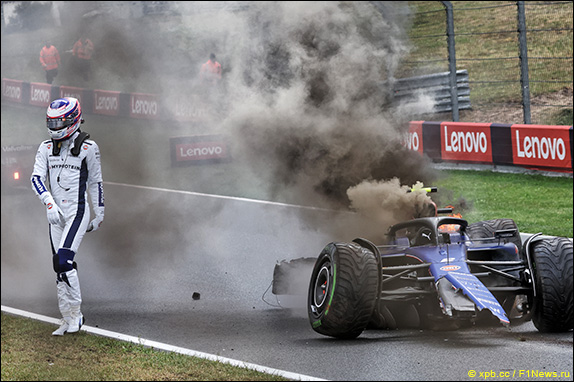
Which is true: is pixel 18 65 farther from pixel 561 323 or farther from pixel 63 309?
pixel 561 323

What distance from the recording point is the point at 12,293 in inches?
439

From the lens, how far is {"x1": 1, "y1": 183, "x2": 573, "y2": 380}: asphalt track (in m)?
7.03

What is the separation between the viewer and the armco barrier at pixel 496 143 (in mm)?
15703

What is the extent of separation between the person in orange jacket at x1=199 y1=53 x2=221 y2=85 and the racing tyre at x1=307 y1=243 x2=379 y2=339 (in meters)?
9.40

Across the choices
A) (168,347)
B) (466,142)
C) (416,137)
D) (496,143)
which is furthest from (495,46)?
(168,347)

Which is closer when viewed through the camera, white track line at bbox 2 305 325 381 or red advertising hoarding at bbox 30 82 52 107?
white track line at bbox 2 305 325 381

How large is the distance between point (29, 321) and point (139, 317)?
1207 mm

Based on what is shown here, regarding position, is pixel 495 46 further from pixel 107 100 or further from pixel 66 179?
pixel 66 179

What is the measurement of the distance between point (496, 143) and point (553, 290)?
372 inches

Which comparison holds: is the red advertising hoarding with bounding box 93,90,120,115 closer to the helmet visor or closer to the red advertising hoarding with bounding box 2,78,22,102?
the red advertising hoarding with bounding box 2,78,22,102

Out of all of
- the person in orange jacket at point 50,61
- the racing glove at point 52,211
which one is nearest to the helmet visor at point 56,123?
the racing glove at point 52,211

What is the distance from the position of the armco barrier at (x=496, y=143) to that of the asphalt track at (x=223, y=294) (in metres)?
4.12

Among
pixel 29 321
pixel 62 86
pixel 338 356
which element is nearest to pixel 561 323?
pixel 338 356

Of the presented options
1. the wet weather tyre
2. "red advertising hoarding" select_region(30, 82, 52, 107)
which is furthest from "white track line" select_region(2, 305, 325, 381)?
"red advertising hoarding" select_region(30, 82, 52, 107)
